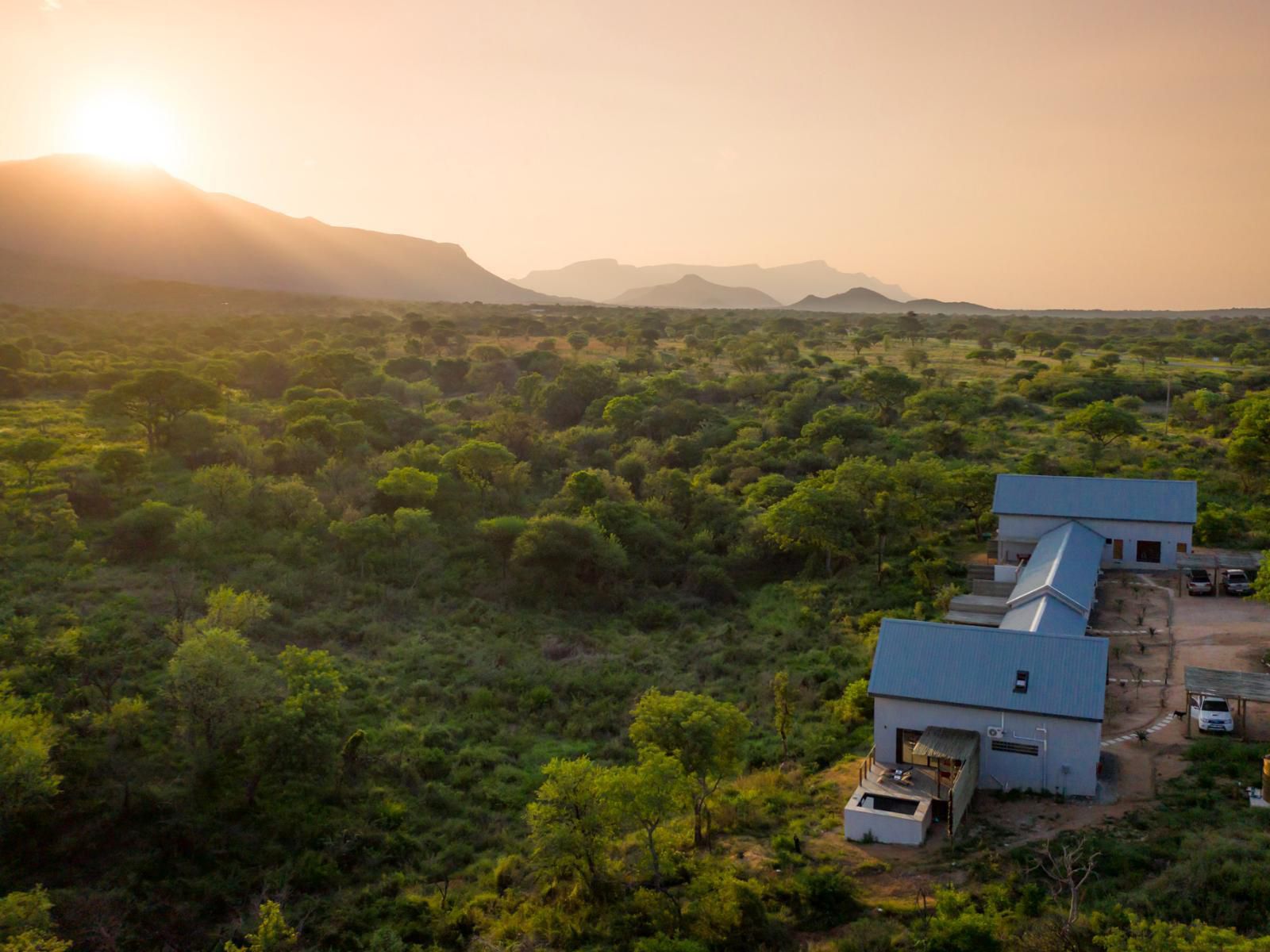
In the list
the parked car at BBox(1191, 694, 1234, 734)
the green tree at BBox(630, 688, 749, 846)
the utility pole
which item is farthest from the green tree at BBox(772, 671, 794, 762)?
the utility pole

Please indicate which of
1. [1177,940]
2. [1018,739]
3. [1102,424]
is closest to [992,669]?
[1018,739]

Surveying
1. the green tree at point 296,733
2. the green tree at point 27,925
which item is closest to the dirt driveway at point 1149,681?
the green tree at point 296,733

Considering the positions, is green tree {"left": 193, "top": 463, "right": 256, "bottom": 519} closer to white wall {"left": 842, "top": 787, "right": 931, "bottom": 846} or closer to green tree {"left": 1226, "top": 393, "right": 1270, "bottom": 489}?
white wall {"left": 842, "top": 787, "right": 931, "bottom": 846}

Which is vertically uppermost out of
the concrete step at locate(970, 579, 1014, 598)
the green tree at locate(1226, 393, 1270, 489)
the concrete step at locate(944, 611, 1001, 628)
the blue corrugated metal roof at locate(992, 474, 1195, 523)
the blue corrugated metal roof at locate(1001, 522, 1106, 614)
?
the green tree at locate(1226, 393, 1270, 489)

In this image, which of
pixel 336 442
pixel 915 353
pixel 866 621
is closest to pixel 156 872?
pixel 866 621

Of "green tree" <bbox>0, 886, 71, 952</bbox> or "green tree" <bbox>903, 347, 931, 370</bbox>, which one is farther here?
"green tree" <bbox>903, 347, 931, 370</bbox>

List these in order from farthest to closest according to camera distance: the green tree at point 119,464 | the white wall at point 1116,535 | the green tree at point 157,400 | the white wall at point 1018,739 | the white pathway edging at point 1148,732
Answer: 1. the green tree at point 157,400
2. the green tree at point 119,464
3. the white wall at point 1116,535
4. the white pathway edging at point 1148,732
5. the white wall at point 1018,739

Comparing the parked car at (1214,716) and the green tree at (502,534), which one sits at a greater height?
the green tree at (502,534)

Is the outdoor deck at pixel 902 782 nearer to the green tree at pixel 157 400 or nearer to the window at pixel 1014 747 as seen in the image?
the window at pixel 1014 747
